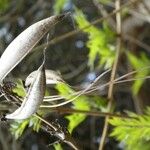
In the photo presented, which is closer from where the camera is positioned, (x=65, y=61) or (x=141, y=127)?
(x=141, y=127)

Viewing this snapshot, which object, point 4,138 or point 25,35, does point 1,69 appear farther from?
point 4,138

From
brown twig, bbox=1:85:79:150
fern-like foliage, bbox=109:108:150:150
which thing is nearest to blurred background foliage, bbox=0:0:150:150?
fern-like foliage, bbox=109:108:150:150

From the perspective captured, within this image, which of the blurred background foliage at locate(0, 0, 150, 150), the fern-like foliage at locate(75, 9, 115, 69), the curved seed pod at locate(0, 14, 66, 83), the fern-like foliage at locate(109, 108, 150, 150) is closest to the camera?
the curved seed pod at locate(0, 14, 66, 83)

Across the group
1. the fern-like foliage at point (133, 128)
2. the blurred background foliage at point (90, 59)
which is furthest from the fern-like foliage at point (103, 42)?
the fern-like foliage at point (133, 128)

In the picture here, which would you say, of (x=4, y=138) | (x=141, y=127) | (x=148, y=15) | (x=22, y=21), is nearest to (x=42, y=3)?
(x=22, y=21)

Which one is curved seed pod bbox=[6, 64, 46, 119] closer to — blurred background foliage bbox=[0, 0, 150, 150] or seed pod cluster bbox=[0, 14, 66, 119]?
seed pod cluster bbox=[0, 14, 66, 119]

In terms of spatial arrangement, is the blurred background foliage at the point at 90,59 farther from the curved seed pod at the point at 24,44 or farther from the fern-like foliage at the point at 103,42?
the curved seed pod at the point at 24,44

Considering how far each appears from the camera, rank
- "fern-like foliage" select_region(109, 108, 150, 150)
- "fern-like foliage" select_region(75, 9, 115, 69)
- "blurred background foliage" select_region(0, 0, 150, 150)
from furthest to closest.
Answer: "fern-like foliage" select_region(75, 9, 115, 69)
"blurred background foliage" select_region(0, 0, 150, 150)
"fern-like foliage" select_region(109, 108, 150, 150)
